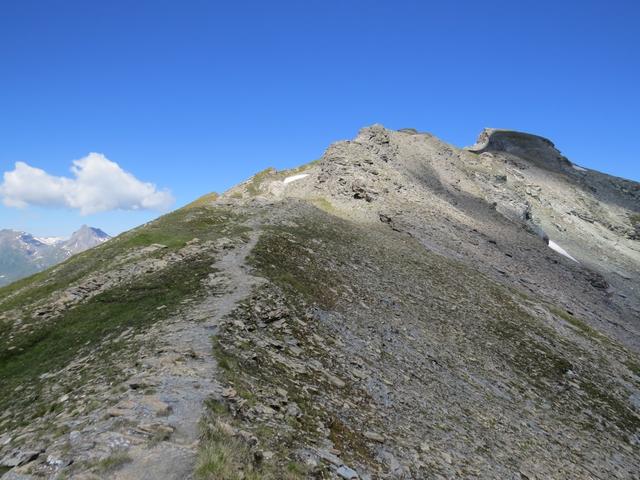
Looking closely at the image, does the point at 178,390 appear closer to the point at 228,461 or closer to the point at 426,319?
the point at 228,461

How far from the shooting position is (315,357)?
62.5 ft

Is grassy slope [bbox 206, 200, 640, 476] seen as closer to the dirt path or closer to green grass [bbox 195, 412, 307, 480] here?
the dirt path

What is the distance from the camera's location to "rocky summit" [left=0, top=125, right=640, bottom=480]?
441 inches

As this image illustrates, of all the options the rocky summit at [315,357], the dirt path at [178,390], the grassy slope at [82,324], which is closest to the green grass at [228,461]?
the rocky summit at [315,357]

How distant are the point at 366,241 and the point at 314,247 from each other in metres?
8.14

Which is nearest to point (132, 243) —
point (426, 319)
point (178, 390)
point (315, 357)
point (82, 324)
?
point (82, 324)

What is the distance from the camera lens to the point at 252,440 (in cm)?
1093

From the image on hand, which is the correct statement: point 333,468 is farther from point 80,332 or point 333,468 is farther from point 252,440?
point 80,332

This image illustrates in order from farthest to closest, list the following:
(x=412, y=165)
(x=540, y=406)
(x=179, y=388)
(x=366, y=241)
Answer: (x=412, y=165), (x=366, y=241), (x=540, y=406), (x=179, y=388)

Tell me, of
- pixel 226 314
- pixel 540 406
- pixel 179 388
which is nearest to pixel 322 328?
pixel 226 314

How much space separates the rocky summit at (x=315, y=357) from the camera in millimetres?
11203

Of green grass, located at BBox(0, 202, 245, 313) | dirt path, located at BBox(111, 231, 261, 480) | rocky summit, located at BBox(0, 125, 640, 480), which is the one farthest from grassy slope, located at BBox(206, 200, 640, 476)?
green grass, located at BBox(0, 202, 245, 313)

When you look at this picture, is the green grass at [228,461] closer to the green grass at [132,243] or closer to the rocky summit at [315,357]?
the rocky summit at [315,357]

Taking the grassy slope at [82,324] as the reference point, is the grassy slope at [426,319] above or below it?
above
